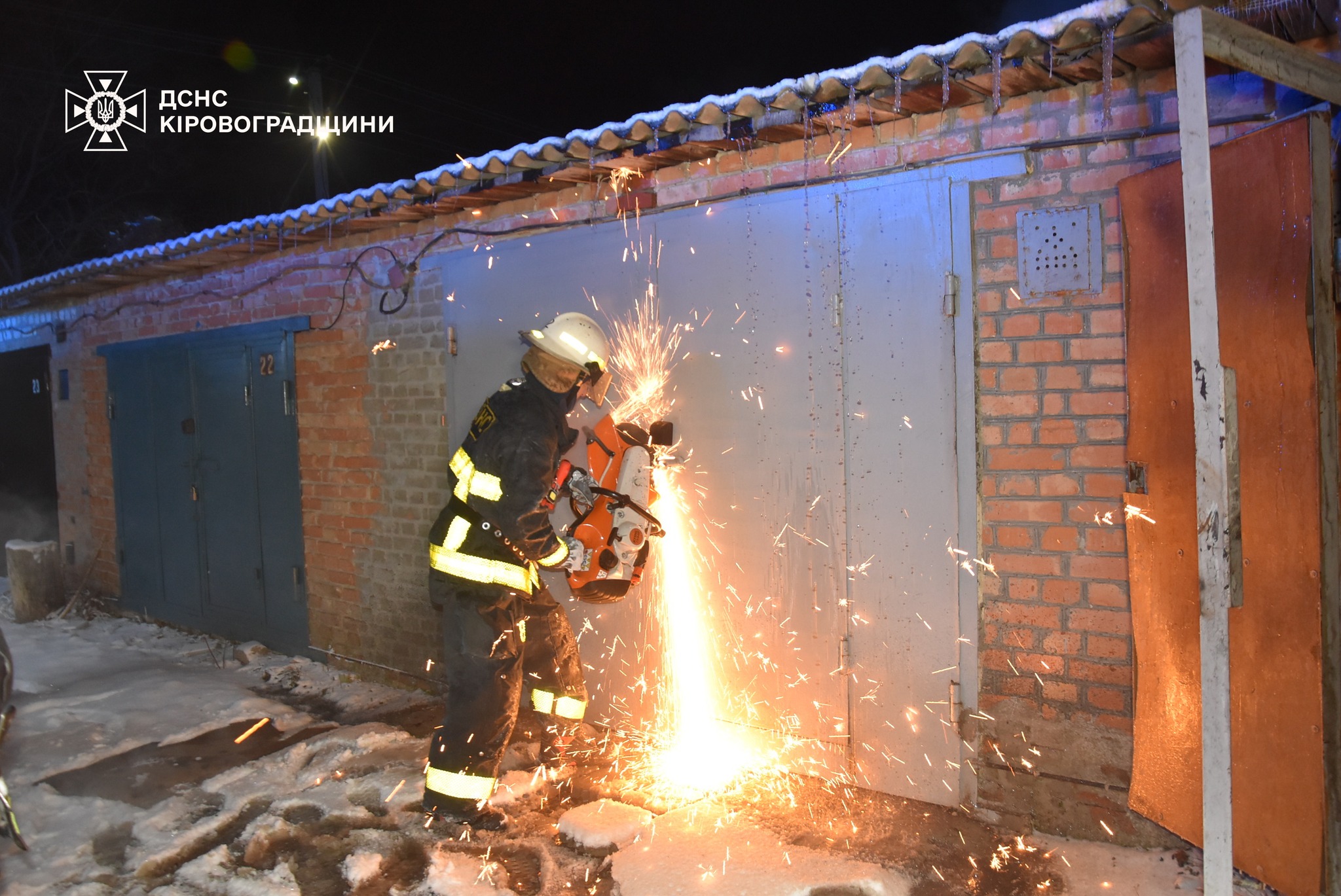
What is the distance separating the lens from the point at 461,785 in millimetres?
3783

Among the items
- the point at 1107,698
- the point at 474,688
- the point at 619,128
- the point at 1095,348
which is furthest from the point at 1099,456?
the point at 474,688

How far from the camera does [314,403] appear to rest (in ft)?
20.6

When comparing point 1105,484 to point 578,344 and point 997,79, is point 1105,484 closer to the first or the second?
point 997,79

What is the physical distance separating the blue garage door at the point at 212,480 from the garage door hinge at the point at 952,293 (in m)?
4.81

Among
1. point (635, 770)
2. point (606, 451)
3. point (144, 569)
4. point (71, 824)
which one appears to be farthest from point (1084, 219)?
point (144, 569)

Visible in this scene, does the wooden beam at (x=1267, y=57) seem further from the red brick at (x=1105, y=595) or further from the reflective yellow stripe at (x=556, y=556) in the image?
the reflective yellow stripe at (x=556, y=556)

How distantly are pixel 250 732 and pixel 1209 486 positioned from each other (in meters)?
5.25

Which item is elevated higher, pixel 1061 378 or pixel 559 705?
pixel 1061 378

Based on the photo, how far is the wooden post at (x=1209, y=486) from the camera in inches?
87.7

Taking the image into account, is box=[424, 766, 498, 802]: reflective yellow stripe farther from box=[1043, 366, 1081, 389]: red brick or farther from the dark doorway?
the dark doorway

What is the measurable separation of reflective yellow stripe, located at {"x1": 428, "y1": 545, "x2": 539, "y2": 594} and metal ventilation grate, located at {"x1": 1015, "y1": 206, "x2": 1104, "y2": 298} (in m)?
2.63

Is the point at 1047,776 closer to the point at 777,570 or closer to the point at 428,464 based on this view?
the point at 777,570

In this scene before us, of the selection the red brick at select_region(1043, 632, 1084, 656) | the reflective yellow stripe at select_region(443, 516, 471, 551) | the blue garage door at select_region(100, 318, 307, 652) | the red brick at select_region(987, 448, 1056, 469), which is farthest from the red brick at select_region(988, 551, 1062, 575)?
the blue garage door at select_region(100, 318, 307, 652)

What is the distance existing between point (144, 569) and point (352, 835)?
A: 559cm
